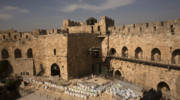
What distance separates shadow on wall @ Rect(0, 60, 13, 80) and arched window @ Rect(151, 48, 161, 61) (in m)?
18.3

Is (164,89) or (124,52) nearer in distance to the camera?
(164,89)

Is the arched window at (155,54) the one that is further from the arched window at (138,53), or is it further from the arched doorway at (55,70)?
the arched doorway at (55,70)

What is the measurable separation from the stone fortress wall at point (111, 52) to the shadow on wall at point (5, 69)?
0.58 metres

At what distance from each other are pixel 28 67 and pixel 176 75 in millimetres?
17473

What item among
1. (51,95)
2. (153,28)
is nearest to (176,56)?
(153,28)

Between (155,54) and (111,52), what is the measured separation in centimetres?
608

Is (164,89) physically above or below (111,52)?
below

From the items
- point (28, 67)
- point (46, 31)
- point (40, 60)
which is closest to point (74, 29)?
point (46, 31)

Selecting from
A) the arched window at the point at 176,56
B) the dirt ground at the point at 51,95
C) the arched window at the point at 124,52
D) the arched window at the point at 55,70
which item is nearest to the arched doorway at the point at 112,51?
the arched window at the point at 124,52

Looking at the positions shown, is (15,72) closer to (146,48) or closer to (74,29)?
(74,29)

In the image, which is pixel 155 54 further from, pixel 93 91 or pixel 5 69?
pixel 5 69

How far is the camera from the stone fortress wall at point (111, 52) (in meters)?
10.7

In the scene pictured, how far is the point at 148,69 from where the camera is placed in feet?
39.9

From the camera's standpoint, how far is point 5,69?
50.1 feet
